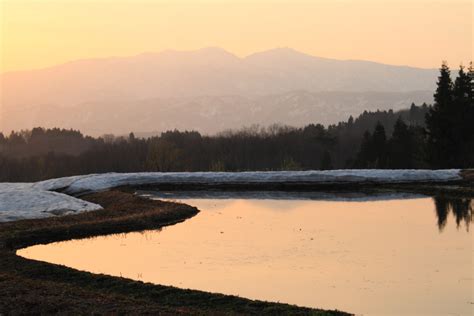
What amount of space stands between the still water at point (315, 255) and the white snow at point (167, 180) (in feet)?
34.5

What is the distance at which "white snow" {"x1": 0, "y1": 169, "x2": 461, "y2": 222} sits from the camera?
3794cm

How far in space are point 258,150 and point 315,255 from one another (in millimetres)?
126992

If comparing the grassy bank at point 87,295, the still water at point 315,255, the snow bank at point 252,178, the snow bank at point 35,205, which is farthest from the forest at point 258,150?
the grassy bank at point 87,295

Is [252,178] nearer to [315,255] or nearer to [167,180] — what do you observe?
[167,180]

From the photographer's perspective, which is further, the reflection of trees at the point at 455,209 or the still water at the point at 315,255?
the reflection of trees at the point at 455,209

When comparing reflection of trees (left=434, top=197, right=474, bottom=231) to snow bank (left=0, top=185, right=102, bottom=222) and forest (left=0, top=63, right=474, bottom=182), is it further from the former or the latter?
forest (left=0, top=63, right=474, bottom=182)

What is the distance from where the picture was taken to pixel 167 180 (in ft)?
160

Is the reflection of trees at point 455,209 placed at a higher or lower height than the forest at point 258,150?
lower

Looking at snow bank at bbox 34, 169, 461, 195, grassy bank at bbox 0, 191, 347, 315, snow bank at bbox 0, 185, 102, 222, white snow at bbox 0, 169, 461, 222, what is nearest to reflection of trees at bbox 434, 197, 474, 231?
snow bank at bbox 34, 169, 461, 195

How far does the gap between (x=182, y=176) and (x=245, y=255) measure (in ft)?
91.9

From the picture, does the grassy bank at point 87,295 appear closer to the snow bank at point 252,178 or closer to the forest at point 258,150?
the snow bank at point 252,178

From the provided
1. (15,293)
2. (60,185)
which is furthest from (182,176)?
(15,293)

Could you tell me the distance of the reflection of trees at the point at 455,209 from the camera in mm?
27672

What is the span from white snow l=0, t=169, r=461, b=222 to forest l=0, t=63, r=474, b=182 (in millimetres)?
18415
